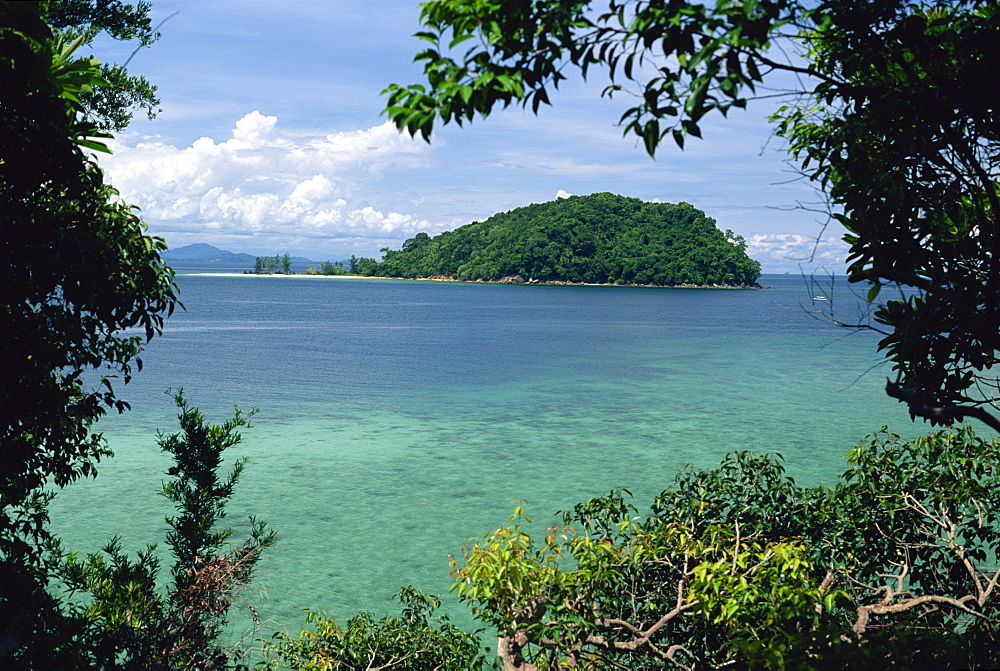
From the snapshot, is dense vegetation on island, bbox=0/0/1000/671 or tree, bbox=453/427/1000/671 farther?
tree, bbox=453/427/1000/671

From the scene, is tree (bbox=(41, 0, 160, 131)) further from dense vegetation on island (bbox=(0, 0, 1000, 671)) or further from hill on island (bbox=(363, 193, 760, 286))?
hill on island (bbox=(363, 193, 760, 286))

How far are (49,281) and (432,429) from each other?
2112cm

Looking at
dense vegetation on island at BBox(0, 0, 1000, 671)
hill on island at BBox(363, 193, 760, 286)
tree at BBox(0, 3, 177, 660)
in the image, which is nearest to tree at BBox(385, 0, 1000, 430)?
dense vegetation on island at BBox(0, 0, 1000, 671)

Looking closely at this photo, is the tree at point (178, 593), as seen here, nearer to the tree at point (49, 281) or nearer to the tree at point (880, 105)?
the tree at point (49, 281)

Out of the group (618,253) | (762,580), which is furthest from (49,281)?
(618,253)

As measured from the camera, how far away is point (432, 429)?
1037 inches

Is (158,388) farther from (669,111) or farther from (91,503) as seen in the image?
(669,111)

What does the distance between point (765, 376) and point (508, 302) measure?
70600 mm

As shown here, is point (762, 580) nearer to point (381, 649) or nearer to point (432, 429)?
point (381, 649)

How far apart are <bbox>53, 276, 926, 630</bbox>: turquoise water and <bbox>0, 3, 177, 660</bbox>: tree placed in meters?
4.66

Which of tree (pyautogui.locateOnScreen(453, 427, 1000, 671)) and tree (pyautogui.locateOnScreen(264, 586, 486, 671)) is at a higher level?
tree (pyautogui.locateOnScreen(453, 427, 1000, 671))

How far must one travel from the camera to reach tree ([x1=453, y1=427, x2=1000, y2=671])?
16.8 feet

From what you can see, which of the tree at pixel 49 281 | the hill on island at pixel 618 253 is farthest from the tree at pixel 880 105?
the hill on island at pixel 618 253

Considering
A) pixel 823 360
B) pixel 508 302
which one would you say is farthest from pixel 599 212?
pixel 823 360
